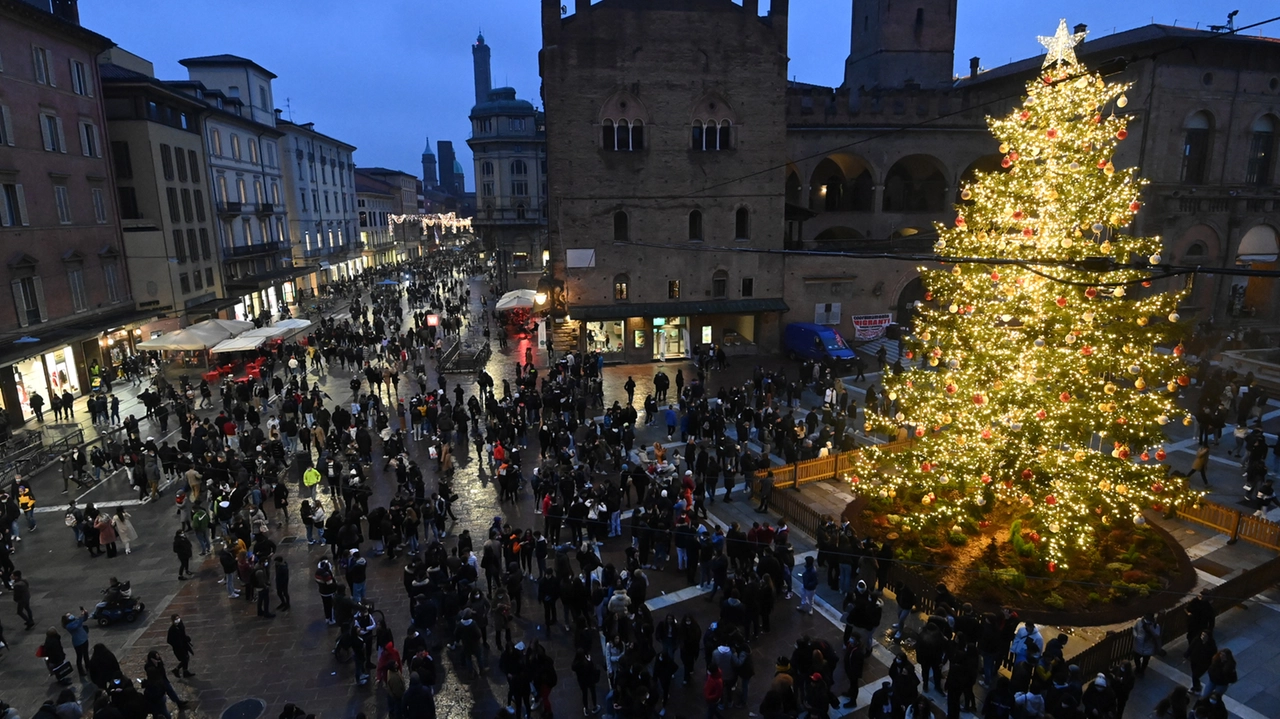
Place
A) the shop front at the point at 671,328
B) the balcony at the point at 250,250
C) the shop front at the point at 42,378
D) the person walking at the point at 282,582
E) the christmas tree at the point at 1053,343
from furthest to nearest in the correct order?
the balcony at the point at 250,250 < the shop front at the point at 671,328 < the shop front at the point at 42,378 < the person walking at the point at 282,582 < the christmas tree at the point at 1053,343

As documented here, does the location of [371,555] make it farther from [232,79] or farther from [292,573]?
[232,79]

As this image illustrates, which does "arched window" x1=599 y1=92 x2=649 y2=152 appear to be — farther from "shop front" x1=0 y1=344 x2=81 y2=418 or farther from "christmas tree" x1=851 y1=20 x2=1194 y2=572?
"shop front" x1=0 y1=344 x2=81 y2=418

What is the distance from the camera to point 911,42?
40031 millimetres

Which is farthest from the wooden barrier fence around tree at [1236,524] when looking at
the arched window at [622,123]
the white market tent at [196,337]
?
the white market tent at [196,337]

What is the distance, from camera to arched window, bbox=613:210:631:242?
3198 centimetres

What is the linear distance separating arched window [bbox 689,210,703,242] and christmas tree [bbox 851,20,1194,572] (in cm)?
1963

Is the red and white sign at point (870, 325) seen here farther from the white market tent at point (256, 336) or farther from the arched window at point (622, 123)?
the white market tent at point (256, 336)

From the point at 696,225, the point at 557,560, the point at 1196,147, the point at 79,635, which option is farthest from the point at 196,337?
the point at 1196,147

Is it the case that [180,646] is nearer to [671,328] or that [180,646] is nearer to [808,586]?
[808,586]

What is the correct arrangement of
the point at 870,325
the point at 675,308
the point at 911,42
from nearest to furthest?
1. the point at 675,308
2. the point at 870,325
3. the point at 911,42

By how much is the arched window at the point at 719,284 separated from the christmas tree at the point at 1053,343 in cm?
1997

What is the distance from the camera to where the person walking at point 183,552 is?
44.4 ft

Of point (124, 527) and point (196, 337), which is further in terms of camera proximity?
point (196, 337)

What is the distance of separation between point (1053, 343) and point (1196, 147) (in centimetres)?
3038
